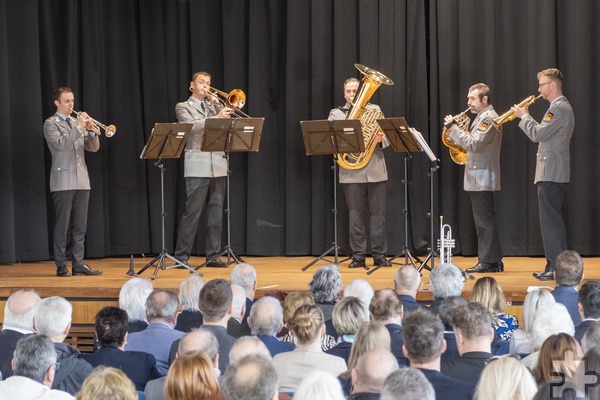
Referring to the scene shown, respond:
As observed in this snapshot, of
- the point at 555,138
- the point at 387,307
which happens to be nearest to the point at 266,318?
the point at 387,307

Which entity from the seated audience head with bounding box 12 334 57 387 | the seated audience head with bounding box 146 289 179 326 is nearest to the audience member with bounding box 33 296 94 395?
the seated audience head with bounding box 146 289 179 326

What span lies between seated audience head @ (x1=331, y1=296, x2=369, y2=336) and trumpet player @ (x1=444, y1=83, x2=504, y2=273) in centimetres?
410

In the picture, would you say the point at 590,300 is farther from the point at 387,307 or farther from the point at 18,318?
the point at 18,318

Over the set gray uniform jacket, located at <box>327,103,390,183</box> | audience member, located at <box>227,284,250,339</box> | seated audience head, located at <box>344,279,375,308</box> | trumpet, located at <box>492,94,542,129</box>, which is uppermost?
trumpet, located at <box>492,94,542,129</box>

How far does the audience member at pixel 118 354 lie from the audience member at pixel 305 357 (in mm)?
688

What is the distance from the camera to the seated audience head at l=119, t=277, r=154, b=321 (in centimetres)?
583

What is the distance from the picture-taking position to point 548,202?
8.38 metres

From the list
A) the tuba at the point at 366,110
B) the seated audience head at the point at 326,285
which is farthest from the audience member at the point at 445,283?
the tuba at the point at 366,110

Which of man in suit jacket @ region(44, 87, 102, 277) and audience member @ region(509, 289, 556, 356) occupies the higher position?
man in suit jacket @ region(44, 87, 102, 277)

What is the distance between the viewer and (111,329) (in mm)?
4734

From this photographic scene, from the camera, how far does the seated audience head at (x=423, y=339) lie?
13.0 feet

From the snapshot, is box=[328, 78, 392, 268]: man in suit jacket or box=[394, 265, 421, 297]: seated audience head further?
box=[328, 78, 392, 268]: man in suit jacket

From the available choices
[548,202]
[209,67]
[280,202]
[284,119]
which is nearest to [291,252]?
[280,202]

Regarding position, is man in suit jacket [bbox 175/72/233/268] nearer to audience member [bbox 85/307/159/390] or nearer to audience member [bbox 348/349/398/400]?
audience member [bbox 85/307/159/390]
